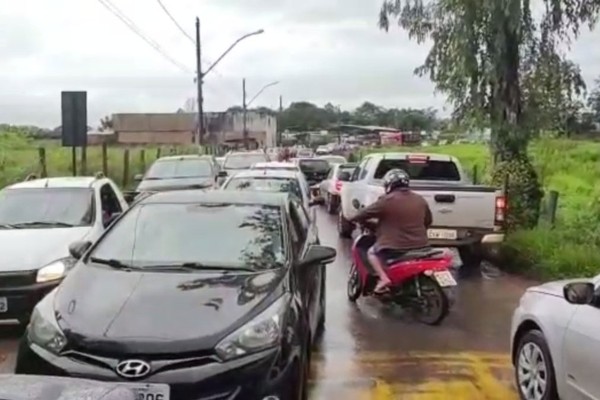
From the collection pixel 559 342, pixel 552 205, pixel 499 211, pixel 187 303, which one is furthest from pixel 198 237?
pixel 552 205

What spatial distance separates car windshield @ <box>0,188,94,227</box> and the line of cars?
1.52 meters

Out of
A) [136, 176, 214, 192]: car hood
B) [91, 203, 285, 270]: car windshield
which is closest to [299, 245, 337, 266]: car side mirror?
[91, 203, 285, 270]: car windshield

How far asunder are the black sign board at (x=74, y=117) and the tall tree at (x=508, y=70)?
22.9ft

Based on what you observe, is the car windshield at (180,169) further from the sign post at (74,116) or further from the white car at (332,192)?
the sign post at (74,116)

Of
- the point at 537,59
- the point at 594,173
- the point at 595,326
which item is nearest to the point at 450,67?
the point at 537,59

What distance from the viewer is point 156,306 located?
19.2 ft

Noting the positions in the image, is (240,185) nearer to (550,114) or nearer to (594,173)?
(550,114)

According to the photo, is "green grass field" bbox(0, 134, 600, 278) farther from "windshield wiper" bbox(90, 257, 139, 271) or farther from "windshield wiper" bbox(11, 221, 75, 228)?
"windshield wiper" bbox(90, 257, 139, 271)

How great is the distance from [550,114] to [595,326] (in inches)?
502

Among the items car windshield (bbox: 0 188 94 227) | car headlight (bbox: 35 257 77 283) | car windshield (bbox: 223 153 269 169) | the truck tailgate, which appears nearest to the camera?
car headlight (bbox: 35 257 77 283)

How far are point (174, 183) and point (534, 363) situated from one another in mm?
15807

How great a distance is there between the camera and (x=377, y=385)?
7277 mm

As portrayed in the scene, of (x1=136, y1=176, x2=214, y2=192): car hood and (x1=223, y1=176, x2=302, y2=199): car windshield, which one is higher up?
(x1=223, y1=176, x2=302, y2=199): car windshield

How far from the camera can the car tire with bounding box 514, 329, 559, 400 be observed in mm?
6145
